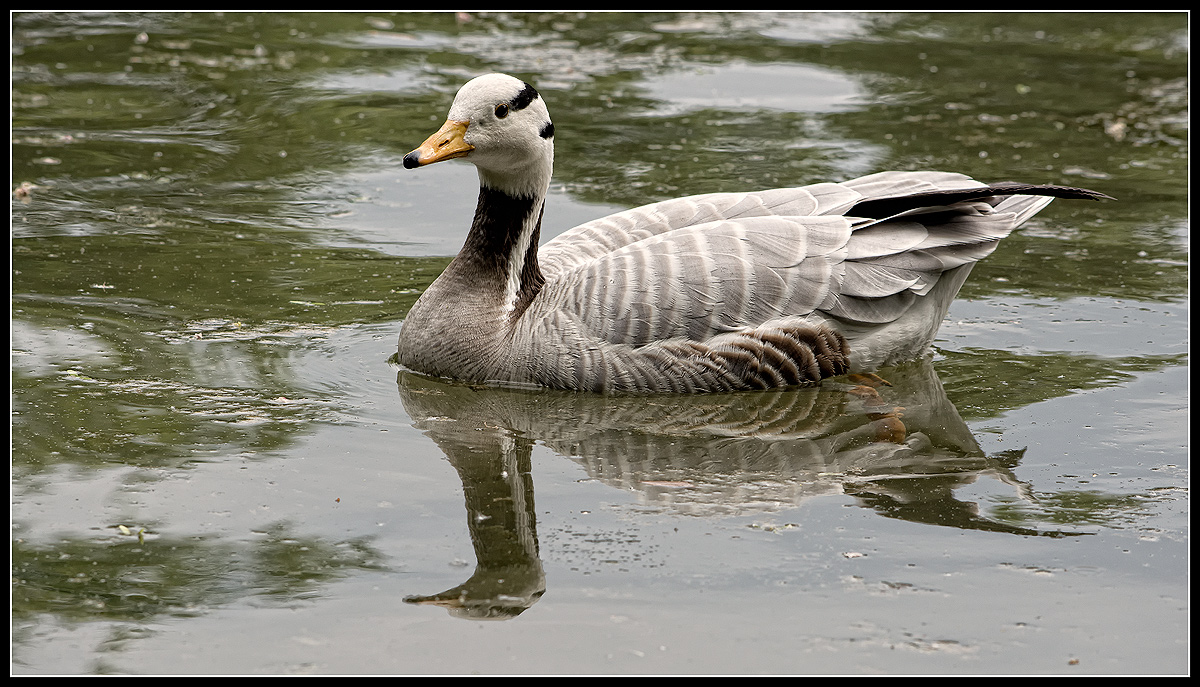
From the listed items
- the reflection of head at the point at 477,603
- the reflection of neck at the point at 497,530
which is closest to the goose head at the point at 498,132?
the reflection of neck at the point at 497,530

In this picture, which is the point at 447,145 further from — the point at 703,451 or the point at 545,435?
the point at 703,451

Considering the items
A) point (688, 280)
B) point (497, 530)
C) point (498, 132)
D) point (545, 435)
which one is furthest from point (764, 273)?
point (497, 530)

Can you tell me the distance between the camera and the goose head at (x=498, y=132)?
7.14 m

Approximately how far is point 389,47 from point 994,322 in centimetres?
853

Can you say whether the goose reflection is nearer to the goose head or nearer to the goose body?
the goose body

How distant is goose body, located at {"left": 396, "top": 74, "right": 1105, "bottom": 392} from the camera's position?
7.07 metres

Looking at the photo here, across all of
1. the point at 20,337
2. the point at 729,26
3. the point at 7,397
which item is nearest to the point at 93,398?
the point at 7,397

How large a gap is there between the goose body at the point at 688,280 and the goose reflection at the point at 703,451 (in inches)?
6.7

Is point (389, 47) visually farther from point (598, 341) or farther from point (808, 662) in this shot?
point (808, 662)

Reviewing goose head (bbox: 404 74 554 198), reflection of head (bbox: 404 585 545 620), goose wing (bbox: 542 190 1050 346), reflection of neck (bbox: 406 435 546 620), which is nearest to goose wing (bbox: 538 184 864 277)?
goose wing (bbox: 542 190 1050 346)

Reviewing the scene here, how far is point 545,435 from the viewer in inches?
262

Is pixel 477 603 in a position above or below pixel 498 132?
below

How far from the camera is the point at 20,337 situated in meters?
7.59

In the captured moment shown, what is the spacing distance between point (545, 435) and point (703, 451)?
31.4 inches
